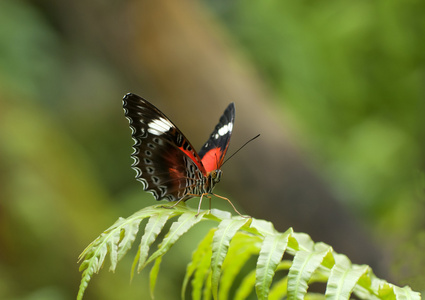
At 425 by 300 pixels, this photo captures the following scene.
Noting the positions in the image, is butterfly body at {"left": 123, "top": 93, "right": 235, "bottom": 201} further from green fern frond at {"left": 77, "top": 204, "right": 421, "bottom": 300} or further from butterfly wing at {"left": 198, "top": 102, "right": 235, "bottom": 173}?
green fern frond at {"left": 77, "top": 204, "right": 421, "bottom": 300}

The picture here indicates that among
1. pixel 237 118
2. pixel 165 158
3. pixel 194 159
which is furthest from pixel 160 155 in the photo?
pixel 237 118

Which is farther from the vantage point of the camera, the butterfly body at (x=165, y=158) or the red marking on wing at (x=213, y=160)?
the red marking on wing at (x=213, y=160)

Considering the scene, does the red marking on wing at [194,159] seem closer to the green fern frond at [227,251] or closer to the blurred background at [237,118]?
the green fern frond at [227,251]

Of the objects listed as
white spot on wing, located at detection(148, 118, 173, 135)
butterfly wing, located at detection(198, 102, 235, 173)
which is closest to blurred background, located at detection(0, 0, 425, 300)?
butterfly wing, located at detection(198, 102, 235, 173)

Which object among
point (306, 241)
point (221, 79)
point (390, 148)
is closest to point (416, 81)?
point (390, 148)

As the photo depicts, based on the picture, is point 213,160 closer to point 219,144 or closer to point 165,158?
point 219,144

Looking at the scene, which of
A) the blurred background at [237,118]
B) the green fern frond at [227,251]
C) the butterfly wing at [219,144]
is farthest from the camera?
the blurred background at [237,118]

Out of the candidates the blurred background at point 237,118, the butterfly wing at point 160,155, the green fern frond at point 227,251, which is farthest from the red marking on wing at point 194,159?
the blurred background at point 237,118

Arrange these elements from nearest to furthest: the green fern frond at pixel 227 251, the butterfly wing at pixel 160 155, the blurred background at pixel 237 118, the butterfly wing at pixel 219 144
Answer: the green fern frond at pixel 227 251
the butterfly wing at pixel 160 155
the butterfly wing at pixel 219 144
the blurred background at pixel 237 118
